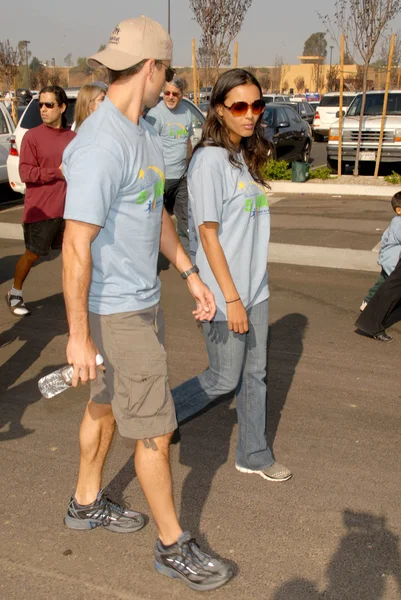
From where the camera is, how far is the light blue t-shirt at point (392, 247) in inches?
249

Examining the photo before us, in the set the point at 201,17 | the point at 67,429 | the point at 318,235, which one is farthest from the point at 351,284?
the point at 201,17

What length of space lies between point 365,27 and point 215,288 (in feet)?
47.3

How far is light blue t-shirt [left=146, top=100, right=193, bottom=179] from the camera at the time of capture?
321 inches

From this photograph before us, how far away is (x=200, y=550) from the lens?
10.1 feet

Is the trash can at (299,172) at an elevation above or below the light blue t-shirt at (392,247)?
below

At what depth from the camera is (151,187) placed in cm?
292

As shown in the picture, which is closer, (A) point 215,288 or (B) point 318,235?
(A) point 215,288

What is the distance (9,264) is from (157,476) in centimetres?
651

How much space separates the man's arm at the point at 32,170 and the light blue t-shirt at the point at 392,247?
2.82m

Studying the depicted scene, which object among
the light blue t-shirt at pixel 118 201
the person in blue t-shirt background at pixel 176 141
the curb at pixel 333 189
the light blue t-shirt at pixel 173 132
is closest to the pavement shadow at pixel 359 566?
the light blue t-shirt at pixel 118 201

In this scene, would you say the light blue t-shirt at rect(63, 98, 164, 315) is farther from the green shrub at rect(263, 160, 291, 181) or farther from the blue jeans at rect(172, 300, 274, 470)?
the green shrub at rect(263, 160, 291, 181)

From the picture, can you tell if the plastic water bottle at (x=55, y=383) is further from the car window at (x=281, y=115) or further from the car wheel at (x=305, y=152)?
the car wheel at (x=305, y=152)

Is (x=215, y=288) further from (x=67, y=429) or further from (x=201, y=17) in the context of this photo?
(x=201, y=17)

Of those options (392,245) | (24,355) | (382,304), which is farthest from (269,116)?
(24,355)
